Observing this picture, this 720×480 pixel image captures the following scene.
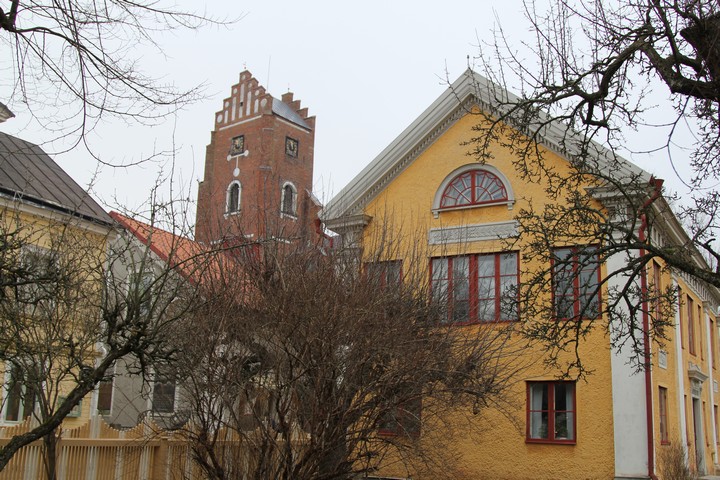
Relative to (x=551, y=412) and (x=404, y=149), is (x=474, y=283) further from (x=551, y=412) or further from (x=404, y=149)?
(x=404, y=149)

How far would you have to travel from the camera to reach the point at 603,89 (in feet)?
31.0

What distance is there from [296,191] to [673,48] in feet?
169

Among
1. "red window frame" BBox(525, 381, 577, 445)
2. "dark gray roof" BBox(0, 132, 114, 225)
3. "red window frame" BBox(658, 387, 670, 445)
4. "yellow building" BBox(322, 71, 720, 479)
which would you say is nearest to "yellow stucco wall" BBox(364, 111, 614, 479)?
"yellow building" BBox(322, 71, 720, 479)

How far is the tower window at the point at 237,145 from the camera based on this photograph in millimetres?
60312

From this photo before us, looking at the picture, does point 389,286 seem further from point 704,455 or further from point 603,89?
point 704,455

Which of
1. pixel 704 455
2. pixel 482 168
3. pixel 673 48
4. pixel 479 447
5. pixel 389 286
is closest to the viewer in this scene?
pixel 673 48

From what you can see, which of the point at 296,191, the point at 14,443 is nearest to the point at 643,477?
the point at 14,443

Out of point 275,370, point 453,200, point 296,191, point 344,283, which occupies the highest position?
point 296,191

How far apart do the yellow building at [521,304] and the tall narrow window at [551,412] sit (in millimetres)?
26

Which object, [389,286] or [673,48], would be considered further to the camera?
[389,286]

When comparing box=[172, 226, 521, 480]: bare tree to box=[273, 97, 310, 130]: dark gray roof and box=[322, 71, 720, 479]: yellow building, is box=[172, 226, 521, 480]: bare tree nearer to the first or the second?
box=[322, 71, 720, 479]: yellow building

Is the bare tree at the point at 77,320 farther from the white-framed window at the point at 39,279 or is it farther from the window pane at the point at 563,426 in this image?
the window pane at the point at 563,426

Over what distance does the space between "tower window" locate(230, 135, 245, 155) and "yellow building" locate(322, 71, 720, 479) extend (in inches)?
1570

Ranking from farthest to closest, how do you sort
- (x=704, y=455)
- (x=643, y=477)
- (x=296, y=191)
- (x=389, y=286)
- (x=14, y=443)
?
(x=296, y=191), (x=704, y=455), (x=643, y=477), (x=389, y=286), (x=14, y=443)
